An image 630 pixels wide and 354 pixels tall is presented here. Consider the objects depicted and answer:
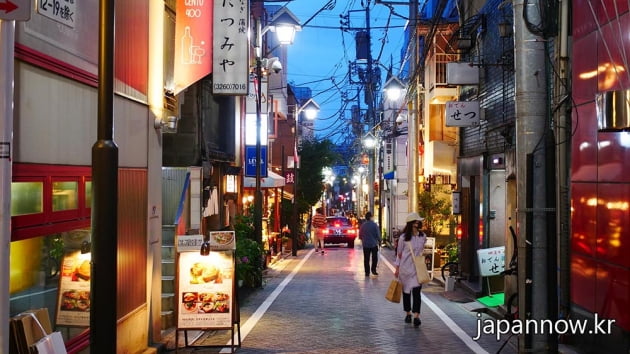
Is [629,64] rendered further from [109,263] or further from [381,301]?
[381,301]

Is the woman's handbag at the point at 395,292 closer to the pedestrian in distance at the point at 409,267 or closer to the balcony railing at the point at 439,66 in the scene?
the pedestrian in distance at the point at 409,267

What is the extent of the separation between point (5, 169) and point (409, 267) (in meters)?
8.77

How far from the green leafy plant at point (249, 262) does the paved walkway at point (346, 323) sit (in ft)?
1.13

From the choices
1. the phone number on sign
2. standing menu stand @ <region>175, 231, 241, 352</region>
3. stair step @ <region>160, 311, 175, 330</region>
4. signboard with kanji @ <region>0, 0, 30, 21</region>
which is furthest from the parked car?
signboard with kanji @ <region>0, 0, 30, 21</region>

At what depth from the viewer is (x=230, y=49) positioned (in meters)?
12.6

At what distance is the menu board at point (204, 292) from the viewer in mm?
9984

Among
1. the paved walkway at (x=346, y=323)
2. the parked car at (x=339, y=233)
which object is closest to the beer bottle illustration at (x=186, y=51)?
the paved walkway at (x=346, y=323)

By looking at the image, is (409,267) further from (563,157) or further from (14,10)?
(14,10)

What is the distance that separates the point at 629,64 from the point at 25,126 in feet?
22.2

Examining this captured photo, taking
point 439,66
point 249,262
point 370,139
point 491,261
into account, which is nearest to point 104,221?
point 491,261

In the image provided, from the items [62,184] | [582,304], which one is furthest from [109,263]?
[582,304]

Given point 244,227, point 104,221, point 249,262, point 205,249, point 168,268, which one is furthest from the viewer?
point 244,227

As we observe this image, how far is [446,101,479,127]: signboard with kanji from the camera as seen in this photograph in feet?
56.6

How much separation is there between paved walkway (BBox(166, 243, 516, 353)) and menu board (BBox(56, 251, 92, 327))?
108 inches
